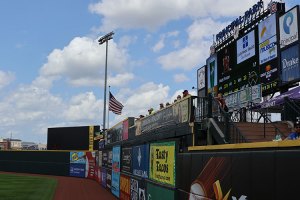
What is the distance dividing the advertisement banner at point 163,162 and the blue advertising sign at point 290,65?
26.9 feet

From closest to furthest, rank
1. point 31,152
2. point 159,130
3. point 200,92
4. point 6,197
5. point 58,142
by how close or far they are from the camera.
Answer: point 159,130
point 6,197
point 200,92
point 31,152
point 58,142

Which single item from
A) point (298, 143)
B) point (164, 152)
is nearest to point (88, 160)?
point (164, 152)

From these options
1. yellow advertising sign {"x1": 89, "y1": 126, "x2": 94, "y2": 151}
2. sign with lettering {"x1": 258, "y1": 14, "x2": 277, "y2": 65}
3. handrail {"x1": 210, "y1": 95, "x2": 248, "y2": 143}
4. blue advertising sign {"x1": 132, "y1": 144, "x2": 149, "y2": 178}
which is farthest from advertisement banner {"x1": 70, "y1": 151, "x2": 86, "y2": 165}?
handrail {"x1": 210, "y1": 95, "x2": 248, "y2": 143}

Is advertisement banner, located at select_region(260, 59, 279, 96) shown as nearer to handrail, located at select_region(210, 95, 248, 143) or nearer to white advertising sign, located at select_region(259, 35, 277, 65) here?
white advertising sign, located at select_region(259, 35, 277, 65)

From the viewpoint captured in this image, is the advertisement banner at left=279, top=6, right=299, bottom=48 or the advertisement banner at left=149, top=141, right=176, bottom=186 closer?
the advertisement banner at left=149, top=141, right=176, bottom=186

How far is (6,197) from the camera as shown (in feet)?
73.7

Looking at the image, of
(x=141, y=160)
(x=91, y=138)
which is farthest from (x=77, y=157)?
(x=141, y=160)

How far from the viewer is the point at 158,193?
1316 centimetres

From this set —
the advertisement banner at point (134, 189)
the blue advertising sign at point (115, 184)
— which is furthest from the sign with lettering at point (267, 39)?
the blue advertising sign at point (115, 184)

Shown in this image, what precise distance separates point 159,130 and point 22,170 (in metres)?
38.9

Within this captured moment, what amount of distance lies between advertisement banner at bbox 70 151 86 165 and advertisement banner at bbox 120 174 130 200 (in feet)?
78.7

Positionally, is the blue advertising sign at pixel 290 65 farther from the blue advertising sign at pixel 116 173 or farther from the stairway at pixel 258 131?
the blue advertising sign at pixel 116 173

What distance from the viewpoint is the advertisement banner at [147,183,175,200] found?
11.8 m

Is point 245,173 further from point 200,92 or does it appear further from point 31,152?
point 31,152
